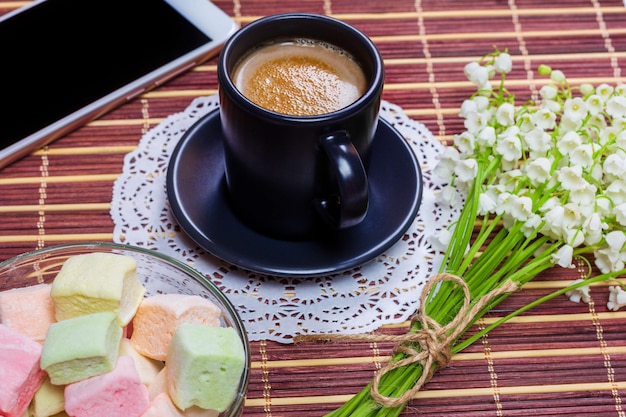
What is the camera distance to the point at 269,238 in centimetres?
116

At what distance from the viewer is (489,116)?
128 cm

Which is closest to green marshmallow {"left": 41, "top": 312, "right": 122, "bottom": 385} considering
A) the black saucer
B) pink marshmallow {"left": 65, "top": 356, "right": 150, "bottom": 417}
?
pink marshmallow {"left": 65, "top": 356, "right": 150, "bottom": 417}

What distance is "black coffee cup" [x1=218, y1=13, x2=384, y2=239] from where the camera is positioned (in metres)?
1.02

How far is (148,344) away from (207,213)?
261 mm

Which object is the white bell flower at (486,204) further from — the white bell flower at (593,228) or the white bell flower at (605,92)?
the white bell flower at (605,92)

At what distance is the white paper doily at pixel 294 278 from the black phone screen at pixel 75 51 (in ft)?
0.49

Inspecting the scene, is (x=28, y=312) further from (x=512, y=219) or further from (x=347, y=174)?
(x=512, y=219)

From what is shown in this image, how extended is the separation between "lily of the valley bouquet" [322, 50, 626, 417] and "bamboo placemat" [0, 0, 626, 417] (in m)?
0.05

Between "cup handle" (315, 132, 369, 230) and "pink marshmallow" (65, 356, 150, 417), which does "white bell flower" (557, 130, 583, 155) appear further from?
"pink marshmallow" (65, 356, 150, 417)

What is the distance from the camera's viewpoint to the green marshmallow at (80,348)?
0.87 m

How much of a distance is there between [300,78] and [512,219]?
1.28 ft

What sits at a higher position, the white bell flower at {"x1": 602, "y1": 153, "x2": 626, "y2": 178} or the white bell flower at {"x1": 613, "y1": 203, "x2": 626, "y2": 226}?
the white bell flower at {"x1": 602, "y1": 153, "x2": 626, "y2": 178}

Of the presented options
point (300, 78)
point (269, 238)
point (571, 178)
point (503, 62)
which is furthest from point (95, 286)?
point (503, 62)

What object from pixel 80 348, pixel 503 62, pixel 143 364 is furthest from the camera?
pixel 503 62
